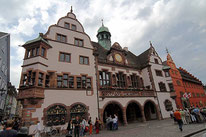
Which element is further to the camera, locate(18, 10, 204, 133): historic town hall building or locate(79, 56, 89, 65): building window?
locate(79, 56, 89, 65): building window

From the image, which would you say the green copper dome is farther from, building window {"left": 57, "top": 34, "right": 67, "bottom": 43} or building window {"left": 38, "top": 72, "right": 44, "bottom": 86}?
building window {"left": 38, "top": 72, "right": 44, "bottom": 86}

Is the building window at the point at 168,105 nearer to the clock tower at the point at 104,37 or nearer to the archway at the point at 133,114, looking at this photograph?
the archway at the point at 133,114

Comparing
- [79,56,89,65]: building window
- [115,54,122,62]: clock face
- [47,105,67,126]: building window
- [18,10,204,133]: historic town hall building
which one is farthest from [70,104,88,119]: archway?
[115,54,122,62]: clock face

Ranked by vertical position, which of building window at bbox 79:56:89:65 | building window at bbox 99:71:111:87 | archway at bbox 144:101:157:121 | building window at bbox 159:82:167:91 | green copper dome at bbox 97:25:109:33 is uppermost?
green copper dome at bbox 97:25:109:33

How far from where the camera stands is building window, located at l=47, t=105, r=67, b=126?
12741mm

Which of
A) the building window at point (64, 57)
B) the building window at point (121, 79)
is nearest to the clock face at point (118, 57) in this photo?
the building window at point (121, 79)

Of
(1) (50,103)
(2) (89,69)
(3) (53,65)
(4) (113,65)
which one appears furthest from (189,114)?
(3) (53,65)

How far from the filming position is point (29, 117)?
1162cm

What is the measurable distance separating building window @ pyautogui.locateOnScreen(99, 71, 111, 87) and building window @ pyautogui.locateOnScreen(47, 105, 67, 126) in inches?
284

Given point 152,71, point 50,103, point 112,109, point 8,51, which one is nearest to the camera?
point 50,103

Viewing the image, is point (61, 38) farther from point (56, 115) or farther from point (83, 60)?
point (56, 115)

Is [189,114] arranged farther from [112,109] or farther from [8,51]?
[8,51]

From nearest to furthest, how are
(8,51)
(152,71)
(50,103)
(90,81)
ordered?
(50,103) < (90,81) < (152,71) < (8,51)

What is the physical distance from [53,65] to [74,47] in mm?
4294
